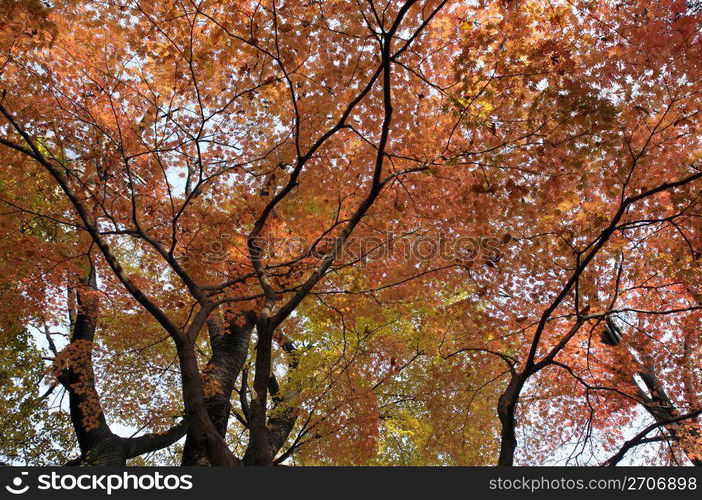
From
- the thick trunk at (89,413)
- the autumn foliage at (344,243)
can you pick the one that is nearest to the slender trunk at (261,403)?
the autumn foliage at (344,243)

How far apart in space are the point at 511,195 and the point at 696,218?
284cm

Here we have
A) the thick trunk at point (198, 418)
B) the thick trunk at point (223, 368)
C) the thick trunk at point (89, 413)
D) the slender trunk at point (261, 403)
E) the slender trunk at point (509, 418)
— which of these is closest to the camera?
Result: the thick trunk at point (198, 418)

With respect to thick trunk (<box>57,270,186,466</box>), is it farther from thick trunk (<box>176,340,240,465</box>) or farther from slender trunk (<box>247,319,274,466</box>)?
slender trunk (<box>247,319,274,466</box>)

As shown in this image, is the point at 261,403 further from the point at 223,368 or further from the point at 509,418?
the point at 223,368

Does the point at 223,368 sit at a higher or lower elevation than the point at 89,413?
higher

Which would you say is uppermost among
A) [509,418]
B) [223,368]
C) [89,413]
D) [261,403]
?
[223,368]

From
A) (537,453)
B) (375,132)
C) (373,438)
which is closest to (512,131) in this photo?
(375,132)

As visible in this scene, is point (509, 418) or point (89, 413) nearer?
point (509, 418)

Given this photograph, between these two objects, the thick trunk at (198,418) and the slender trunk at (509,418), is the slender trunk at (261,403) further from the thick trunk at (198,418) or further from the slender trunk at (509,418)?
the slender trunk at (509,418)

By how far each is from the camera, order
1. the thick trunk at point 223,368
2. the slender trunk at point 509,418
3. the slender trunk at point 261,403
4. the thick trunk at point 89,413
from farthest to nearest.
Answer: the thick trunk at point 89,413 → the thick trunk at point 223,368 → the slender trunk at point 509,418 → the slender trunk at point 261,403

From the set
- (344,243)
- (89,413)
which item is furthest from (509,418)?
(89,413)

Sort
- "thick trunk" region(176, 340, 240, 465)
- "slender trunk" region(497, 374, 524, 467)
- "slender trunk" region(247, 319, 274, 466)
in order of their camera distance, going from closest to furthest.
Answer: "thick trunk" region(176, 340, 240, 465), "slender trunk" region(247, 319, 274, 466), "slender trunk" region(497, 374, 524, 467)

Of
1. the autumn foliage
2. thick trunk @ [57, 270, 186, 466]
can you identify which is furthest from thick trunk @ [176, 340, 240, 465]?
thick trunk @ [57, 270, 186, 466]

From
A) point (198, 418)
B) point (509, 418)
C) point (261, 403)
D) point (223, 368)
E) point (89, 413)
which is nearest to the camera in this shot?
point (198, 418)
